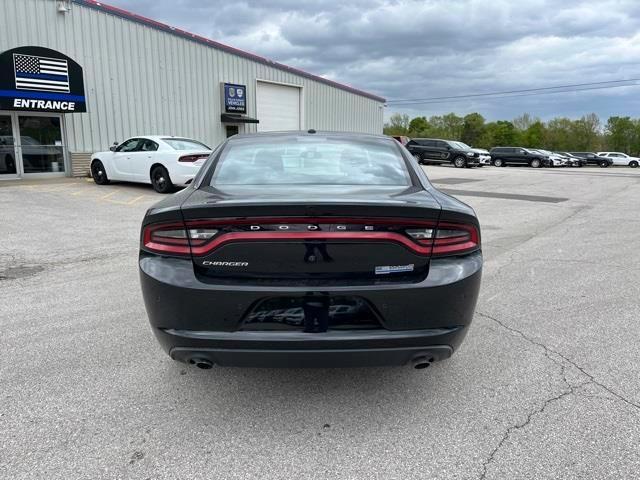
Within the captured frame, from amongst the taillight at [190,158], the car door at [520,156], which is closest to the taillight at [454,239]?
the taillight at [190,158]

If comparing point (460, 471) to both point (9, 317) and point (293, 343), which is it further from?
point (9, 317)

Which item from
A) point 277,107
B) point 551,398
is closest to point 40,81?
point 277,107

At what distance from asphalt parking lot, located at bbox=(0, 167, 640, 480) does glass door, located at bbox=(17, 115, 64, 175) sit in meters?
12.9

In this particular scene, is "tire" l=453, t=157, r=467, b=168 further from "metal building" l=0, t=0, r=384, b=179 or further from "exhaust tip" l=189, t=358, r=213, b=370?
"exhaust tip" l=189, t=358, r=213, b=370

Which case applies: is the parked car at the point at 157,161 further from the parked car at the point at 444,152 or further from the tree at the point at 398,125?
the tree at the point at 398,125

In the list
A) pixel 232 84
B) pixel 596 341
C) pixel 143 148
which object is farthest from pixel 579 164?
pixel 596 341

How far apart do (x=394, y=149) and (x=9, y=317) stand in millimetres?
3634

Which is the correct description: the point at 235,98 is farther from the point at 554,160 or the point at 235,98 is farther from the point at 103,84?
the point at 554,160

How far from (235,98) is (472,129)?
87909mm

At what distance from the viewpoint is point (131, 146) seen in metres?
13.4

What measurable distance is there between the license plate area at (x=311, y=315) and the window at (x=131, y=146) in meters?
12.1

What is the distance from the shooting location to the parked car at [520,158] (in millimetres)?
40531

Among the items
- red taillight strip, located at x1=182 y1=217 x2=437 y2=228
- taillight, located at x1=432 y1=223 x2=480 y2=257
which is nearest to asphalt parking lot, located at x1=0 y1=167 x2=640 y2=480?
taillight, located at x1=432 y1=223 x2=480 y2=257

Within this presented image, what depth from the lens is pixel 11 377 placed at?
3.06 m
